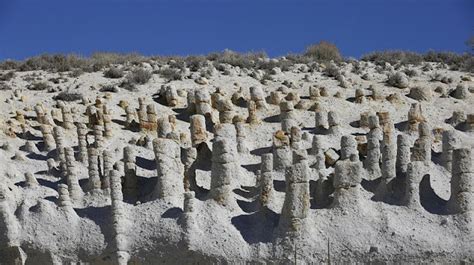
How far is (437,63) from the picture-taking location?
102ft

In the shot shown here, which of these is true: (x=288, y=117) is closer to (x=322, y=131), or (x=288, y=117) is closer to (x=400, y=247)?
(x=322, y=131)

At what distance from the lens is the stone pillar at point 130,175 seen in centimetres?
1648

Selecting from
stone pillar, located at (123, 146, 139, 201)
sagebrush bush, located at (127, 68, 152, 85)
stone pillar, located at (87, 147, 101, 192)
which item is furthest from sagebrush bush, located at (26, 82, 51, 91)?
stone pillar, located at (123, 146, 139, 201)

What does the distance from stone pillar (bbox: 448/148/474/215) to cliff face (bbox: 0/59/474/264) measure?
2 cm

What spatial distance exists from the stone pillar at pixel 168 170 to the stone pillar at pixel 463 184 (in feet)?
16.8

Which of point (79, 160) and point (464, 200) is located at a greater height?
point (79, 160)

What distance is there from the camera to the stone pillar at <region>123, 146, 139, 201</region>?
16484mm

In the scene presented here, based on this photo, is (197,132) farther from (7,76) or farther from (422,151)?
(7,76)

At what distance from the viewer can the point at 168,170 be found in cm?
1586

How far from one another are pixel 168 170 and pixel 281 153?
267 cm

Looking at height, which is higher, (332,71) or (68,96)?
(332,71)

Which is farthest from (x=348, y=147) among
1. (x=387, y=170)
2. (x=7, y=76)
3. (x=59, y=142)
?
(x=7, y=76)

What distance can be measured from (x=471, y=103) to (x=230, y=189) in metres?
10.9

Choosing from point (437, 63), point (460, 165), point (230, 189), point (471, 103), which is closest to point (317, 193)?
point (230, 189)
